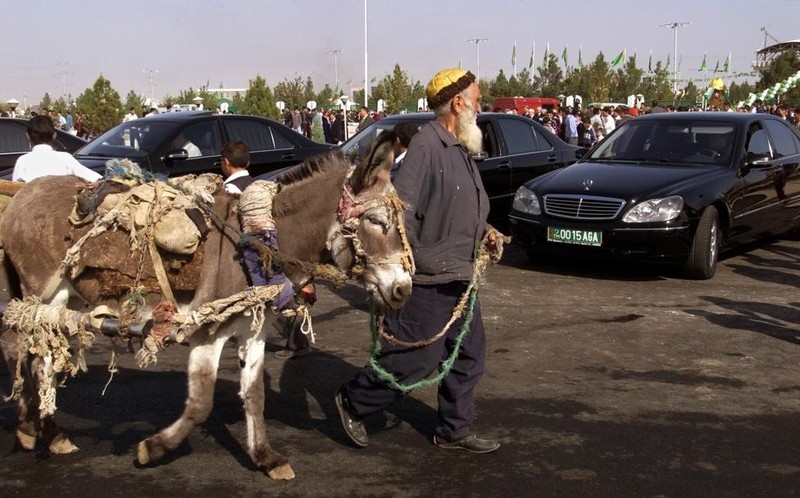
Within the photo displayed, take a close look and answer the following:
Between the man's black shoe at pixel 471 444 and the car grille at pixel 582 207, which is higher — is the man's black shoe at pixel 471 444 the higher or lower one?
the lower one

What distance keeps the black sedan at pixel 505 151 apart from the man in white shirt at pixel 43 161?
5.17 metres

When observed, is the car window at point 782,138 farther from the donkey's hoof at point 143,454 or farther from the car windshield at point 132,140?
the donkey's hoof at point 143,454

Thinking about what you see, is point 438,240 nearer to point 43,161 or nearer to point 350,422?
point 350,422

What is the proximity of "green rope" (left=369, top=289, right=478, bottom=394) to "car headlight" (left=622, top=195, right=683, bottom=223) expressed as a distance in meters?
5.06

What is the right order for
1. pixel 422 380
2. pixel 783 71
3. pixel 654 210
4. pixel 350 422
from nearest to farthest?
pixel 422 380 → pixel 350 422 → pixel 654 210 → pixel 783 71

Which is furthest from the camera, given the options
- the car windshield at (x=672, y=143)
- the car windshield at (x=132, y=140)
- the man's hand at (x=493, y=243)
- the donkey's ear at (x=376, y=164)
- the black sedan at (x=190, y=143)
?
the car windshield at (x=132, y=140)

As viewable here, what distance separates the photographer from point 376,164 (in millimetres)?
4137

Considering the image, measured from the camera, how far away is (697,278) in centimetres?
977

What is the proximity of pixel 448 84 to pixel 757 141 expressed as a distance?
7.80 metres

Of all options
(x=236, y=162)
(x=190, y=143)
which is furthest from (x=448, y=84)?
(x=190, y=143)

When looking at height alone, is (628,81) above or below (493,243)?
above

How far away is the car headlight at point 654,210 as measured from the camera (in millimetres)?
9344

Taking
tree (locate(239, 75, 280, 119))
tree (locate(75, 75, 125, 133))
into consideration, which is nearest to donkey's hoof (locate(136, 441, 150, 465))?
tree (locate(75, 75, 125, 133))

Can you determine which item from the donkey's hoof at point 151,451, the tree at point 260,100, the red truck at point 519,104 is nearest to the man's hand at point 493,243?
the donkey's hoof at point 151,451
